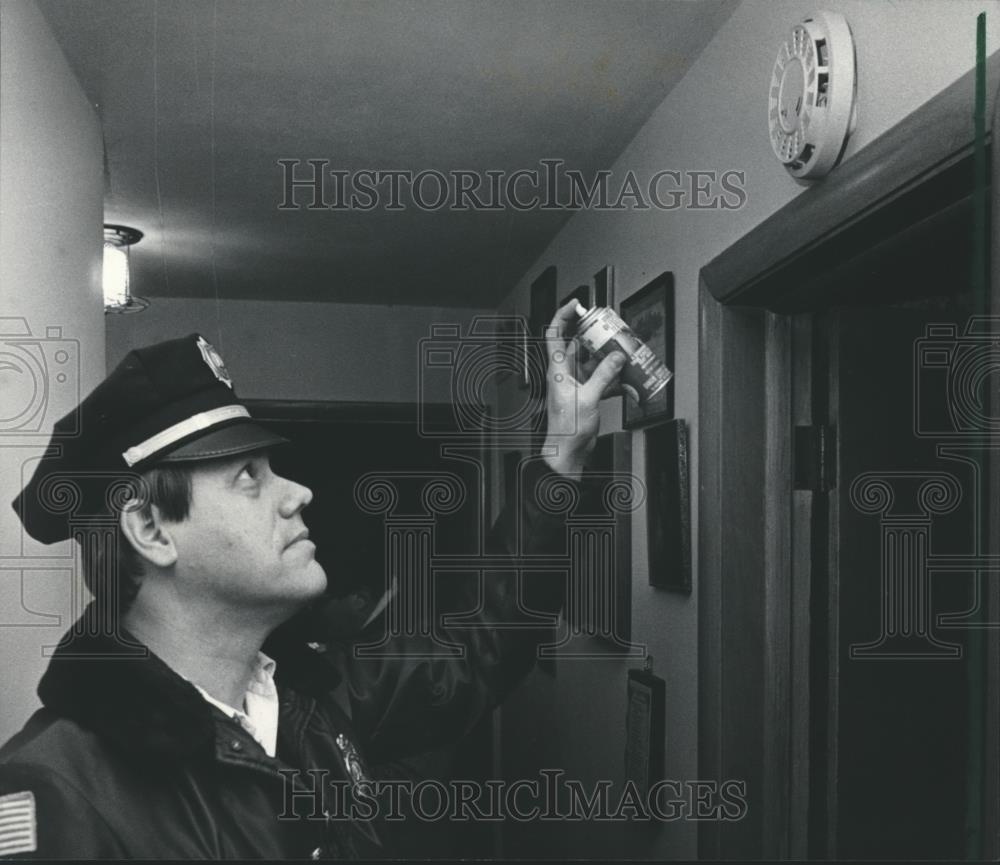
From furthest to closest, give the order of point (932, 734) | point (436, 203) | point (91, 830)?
A: 1. point (932, 734)
2. point (436, 203)
3. point (91, 830)

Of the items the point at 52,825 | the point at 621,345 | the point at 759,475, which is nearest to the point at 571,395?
the point at 621,345

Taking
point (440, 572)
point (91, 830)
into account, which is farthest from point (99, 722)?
point (440, 572)

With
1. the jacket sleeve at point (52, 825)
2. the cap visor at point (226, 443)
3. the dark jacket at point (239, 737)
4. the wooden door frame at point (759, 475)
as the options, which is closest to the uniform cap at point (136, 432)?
the cap visor at point (226, 443)

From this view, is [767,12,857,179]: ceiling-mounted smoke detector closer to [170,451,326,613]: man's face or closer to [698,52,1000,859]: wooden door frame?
[698,52,1000,859]: wooden door frame

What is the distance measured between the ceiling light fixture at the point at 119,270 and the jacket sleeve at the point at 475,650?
13.8 inches

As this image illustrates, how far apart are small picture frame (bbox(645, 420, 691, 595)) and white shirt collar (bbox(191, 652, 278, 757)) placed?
0.35 meters

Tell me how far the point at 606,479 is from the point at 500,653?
184 mm

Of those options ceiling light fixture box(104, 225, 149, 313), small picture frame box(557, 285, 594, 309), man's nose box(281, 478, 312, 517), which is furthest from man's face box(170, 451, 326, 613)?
small picture frame box(557, 285, 594, 309)

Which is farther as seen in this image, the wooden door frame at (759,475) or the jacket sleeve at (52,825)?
the wooden door frame at (759,475)

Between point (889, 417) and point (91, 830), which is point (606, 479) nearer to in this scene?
point (889, 417)

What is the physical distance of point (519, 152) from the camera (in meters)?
0.93

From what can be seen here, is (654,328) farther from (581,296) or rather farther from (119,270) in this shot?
(119,270)

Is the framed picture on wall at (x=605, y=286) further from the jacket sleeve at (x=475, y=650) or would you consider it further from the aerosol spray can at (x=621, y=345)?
the jacket sleeve at (x=475, y=650)

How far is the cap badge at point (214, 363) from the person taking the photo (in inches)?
34.0
